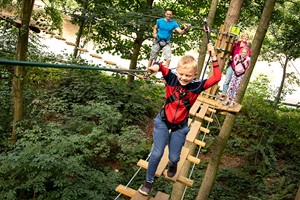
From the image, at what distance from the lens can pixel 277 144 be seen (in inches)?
377

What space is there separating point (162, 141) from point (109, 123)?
4.98 metres

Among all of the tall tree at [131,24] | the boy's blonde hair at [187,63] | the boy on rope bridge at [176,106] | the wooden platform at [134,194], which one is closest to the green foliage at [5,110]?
the tall tree at [131,24]

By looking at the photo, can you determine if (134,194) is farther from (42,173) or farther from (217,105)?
(42,173)

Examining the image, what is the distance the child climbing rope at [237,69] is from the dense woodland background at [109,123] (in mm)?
1499

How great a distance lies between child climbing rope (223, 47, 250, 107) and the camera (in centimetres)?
448

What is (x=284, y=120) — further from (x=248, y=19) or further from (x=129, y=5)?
A: (x=129, y=5)

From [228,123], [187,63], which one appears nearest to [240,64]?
[228,123]

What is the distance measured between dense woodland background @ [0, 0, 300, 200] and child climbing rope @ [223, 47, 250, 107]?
1499 mm

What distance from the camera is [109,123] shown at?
7477 millimetres

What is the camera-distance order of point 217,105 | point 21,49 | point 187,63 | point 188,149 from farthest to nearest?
point 21,49
point 217,105
point 188,149
point 187,63

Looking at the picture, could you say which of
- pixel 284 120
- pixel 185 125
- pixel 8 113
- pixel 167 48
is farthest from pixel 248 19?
pixel 185 125

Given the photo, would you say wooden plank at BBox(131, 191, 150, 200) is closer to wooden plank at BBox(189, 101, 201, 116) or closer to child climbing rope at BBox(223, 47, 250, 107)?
wooden plank at BBox(189, 101, 201, 116)

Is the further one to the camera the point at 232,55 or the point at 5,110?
the point at 5,110

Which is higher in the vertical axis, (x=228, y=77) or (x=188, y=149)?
(x=228, y=77)
